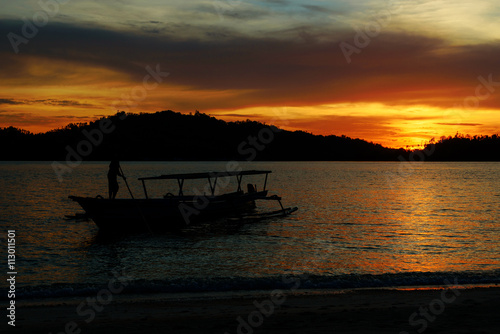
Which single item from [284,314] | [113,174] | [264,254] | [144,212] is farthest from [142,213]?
[284,314]

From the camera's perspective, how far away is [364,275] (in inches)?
614

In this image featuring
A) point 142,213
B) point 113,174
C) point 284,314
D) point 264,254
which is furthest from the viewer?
point 113,174

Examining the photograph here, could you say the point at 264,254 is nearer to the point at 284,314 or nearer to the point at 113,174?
the point at 284,314

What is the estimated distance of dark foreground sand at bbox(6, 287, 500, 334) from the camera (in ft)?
30.6

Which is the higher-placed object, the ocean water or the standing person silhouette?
the standing person silhouette

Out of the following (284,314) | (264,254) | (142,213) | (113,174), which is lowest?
(264,254)

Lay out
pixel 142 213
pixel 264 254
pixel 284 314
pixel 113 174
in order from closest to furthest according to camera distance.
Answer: pixel 284 314 → pixel 264 254 → pixel 142 213 → pixel 113 174

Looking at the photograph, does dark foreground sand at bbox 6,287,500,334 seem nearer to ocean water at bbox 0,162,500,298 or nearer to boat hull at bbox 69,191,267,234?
ocean water at bbox 0,162,500,298

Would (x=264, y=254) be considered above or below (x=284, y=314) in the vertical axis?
below

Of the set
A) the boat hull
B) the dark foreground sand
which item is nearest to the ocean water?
the boat hull

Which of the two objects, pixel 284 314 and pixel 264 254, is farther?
pixel 264 254

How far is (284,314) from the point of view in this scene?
10.5 meters

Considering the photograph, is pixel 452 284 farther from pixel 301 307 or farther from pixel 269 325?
pixel 269 325

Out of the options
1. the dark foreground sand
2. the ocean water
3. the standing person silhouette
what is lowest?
the ocean water
